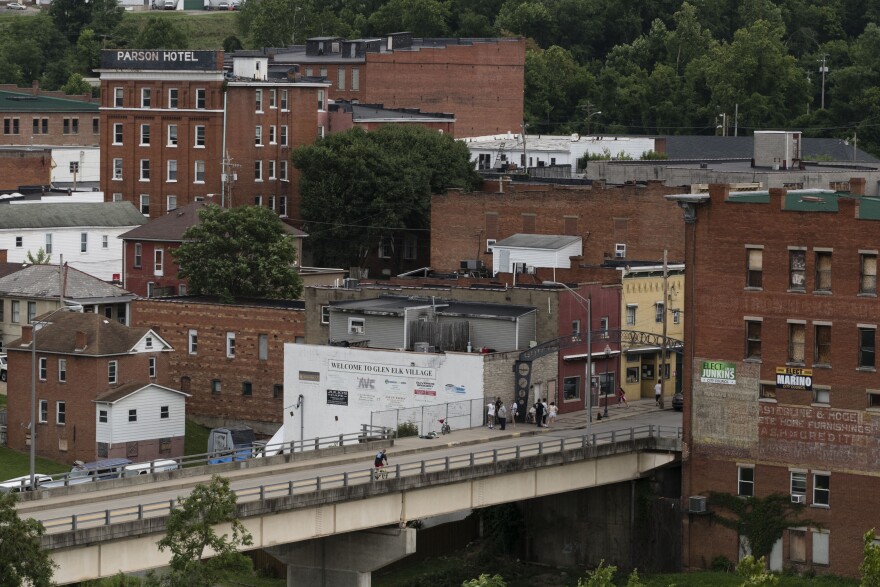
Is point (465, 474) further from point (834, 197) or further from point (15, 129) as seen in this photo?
point (15, 129)

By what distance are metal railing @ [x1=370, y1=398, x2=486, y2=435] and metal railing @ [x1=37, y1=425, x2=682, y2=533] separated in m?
5.71

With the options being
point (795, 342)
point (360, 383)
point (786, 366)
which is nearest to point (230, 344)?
point (360, 383)

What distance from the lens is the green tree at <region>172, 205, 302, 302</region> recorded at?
383 ft

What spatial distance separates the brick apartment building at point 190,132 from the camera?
5507 inches

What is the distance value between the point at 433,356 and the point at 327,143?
4977 centimetres

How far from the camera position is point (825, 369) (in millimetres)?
80000

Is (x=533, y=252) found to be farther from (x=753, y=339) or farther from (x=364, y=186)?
(x=753, y=339)

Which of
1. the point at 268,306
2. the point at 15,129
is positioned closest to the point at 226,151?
the point at 268,306

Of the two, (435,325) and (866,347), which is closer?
(866,347)

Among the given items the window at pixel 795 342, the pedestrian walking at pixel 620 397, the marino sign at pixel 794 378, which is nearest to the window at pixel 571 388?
the pedestrian walking at pixel 620 397

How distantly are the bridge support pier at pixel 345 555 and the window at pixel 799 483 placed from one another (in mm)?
16106

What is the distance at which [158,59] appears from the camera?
5536 inches

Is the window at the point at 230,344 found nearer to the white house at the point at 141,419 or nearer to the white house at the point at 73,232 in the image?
the white house at the point at 141,419

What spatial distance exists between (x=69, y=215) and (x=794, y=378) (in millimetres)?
65812
